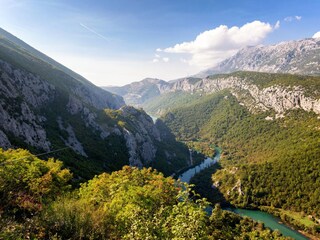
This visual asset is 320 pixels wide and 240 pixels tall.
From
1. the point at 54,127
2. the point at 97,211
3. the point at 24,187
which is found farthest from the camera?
the point at 54,127

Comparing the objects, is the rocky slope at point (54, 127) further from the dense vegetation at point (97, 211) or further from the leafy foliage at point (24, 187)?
the dense vegetation at point (97, 211)

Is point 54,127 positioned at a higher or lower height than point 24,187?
lower

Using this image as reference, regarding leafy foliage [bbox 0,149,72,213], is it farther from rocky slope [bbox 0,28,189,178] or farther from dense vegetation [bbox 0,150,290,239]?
rocky slope [bbox 0,28,189,178]

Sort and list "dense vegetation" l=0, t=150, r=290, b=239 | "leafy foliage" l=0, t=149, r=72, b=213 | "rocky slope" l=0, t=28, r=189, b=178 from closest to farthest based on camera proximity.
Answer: "dense vegetation" l=0, t=150, r=290, b=239
"leafy foliage" l=0, t=149, r=72, b=213
"rocky slope" l=0, t=28, r=189, b=178

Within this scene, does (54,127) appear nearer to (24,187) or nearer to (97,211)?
(24,187)

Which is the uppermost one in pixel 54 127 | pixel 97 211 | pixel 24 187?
pixel 97 211

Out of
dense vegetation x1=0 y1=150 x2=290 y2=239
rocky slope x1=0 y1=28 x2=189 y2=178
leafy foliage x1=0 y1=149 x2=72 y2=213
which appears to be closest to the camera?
dense vegetation x1=0 y1=150 x2=290 y2=239

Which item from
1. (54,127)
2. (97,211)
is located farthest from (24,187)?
(54,127)

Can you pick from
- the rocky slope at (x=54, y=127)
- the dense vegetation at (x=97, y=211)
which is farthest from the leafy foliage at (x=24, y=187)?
the rocky slope at (x=54, y=127)

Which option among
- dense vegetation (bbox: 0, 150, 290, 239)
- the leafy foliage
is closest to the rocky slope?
the leafy foliage

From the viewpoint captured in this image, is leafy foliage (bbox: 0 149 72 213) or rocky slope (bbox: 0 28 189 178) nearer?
leafy foliage (bbox: 0 149 72 213)
